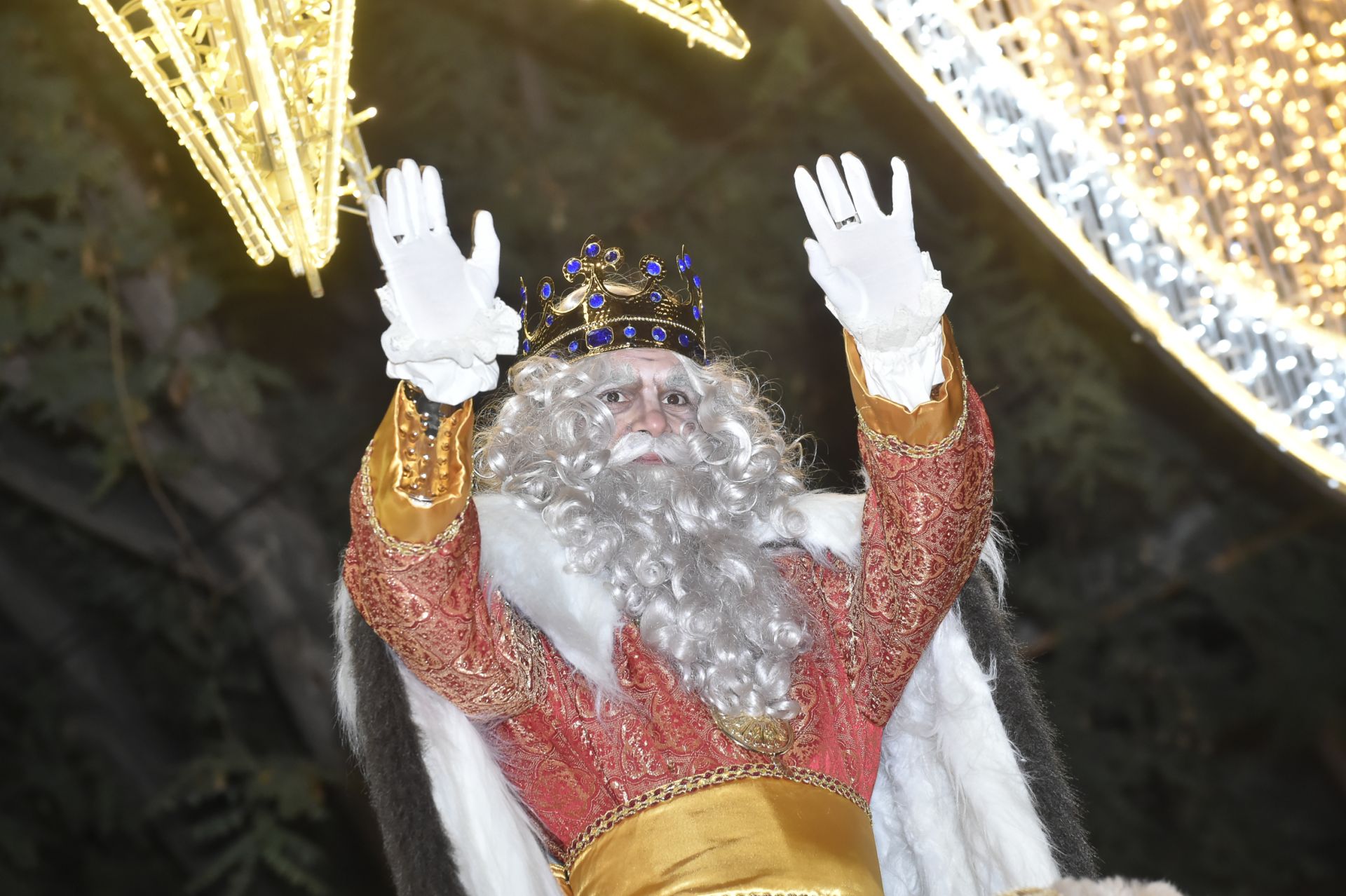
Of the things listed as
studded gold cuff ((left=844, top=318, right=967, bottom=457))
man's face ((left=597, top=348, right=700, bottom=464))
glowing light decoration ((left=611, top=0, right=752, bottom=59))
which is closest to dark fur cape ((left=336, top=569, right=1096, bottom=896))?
studded gold cuff ((left=844, top=318, right=967, bottom=457))

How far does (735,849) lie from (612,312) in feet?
3.20

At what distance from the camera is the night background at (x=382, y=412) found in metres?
4.21

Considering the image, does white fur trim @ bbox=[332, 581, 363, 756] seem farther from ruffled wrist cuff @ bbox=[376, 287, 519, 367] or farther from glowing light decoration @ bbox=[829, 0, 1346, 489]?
glowing light decoration @ bbox=[829, 0, 1346, 489]

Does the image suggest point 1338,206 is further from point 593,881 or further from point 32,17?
point 32,17

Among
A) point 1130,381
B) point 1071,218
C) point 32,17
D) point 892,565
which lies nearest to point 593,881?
point 892,565

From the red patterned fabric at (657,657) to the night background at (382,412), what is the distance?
1765 millimetres

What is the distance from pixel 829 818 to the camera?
2191mm

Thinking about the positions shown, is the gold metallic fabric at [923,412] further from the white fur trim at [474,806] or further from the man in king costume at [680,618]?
the white fur trim at [474,806]

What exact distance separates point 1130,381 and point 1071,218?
9.84 ft

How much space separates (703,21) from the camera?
83.2 inches

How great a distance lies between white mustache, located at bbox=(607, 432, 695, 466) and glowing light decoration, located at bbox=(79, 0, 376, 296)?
652mm

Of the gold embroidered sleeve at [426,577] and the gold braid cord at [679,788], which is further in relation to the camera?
the gold braid cord at [679,788]

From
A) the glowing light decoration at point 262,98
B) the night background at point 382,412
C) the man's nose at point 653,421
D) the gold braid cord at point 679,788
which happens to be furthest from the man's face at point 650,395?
the night background at point 382,412

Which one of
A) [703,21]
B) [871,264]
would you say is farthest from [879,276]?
[703,21]
